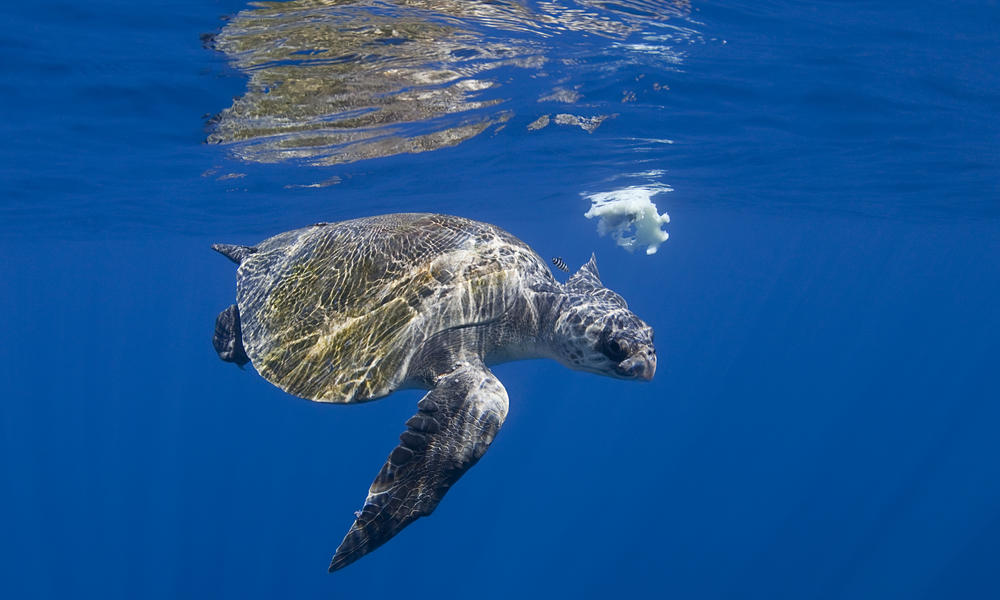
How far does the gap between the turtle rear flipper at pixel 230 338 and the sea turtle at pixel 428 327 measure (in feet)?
1.57

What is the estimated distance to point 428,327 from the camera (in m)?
5.28

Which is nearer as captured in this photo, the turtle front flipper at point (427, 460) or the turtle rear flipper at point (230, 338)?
the turtle front flipper at point (427, 460)

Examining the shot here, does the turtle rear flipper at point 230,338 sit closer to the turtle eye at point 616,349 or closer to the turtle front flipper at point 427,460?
the turtle front flipper at point 427,460

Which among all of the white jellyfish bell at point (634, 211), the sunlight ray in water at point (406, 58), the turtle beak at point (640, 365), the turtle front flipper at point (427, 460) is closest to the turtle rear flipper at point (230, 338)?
the turtle front flipper at point (427, 460)

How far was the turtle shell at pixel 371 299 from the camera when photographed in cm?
517

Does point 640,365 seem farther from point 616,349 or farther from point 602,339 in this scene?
point 602,339

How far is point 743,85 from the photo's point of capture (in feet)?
34.0

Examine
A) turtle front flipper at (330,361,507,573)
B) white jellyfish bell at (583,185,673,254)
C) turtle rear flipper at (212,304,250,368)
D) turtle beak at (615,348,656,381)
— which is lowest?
white jellyfish bell at (583,185,673,254)

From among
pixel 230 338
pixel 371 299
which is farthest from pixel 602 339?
pixel 230 338

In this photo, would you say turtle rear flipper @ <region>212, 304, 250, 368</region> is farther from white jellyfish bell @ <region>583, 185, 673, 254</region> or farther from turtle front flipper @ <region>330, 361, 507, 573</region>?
white jellyfish bell @ <region>583, 185, 673, 254</region>

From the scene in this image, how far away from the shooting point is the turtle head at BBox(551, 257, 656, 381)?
5082 mm

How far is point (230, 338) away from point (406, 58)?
472cm

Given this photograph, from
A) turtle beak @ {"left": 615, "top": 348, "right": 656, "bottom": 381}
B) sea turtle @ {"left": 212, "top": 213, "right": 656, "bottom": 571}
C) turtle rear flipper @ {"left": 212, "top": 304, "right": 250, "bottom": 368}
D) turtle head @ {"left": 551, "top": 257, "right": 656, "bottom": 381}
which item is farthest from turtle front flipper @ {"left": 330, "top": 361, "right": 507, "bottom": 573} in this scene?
turtle rear flipper @ {"left": 212, "top": 304, "right": 250, "bottom": 368}

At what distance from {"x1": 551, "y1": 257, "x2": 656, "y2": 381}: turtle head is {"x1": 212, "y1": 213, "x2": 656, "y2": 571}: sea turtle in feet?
0.04
